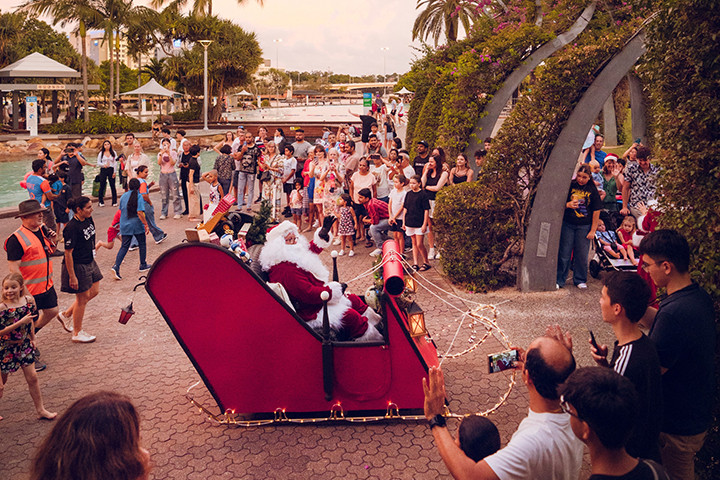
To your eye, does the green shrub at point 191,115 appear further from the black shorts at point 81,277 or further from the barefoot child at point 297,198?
the black shorts at point 81,277

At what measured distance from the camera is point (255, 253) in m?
5.18

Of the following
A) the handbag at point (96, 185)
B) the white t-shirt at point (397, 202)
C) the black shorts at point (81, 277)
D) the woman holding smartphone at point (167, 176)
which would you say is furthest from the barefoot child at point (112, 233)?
the handbag at point (96, 185)

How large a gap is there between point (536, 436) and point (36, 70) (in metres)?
37.9

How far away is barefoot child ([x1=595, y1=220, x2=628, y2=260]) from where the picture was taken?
8.14 metres

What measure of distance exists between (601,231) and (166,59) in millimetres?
42949

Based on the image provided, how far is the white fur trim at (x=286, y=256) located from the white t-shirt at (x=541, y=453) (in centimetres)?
280

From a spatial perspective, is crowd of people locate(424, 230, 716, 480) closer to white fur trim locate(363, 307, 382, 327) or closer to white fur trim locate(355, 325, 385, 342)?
white fur trim locate(355, 325, 385, 342)

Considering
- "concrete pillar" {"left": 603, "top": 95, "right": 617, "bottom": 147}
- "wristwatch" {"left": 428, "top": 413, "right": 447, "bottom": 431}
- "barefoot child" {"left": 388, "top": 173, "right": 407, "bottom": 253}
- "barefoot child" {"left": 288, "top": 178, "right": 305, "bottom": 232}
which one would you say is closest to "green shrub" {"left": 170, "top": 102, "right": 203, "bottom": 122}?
"concrete pillar" {"left": 603, "top": 95, "right": 617, "bottom": 147}

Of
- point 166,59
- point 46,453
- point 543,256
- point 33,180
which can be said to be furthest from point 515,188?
point 166,59

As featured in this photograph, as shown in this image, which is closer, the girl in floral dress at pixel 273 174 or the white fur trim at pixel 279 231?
Answer: the white fur trim at pixel 279 231

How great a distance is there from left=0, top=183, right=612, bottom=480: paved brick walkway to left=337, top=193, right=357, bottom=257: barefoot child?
2473mm

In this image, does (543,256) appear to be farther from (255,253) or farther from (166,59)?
(166,59)

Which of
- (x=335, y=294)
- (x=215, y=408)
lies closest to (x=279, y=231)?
(x=335, y=294)

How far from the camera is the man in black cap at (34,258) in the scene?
17.9 feet
